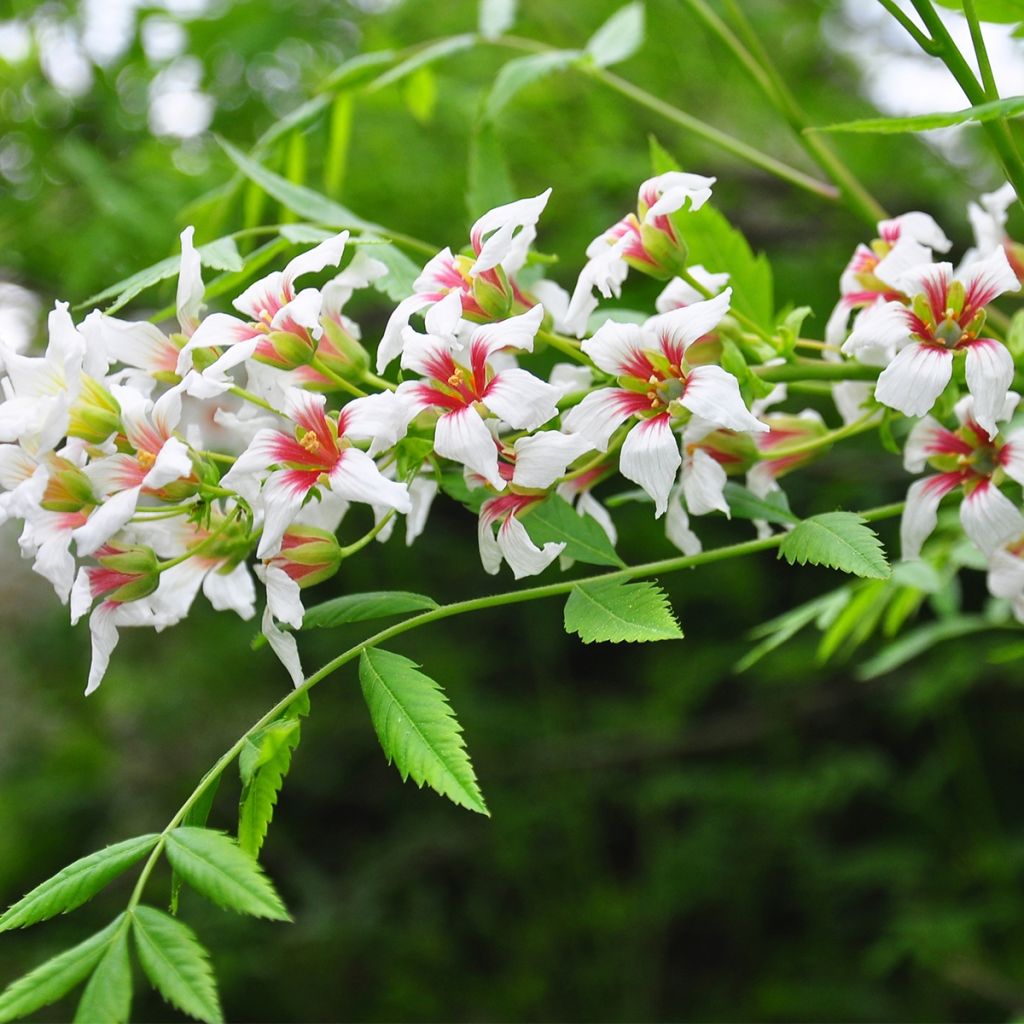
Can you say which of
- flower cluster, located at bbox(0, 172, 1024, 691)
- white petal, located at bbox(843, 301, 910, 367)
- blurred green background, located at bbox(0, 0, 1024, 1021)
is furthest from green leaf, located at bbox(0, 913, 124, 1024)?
blurred green background, located at bbox(0, 0, 1024, 1021)

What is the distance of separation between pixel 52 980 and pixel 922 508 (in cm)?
51

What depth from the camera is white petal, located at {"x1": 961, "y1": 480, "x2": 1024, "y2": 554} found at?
611 millimetres

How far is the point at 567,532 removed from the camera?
0.63 metres

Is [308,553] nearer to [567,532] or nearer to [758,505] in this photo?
[567,532]

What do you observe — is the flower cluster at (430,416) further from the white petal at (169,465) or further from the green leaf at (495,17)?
the green leaf at (495,17)

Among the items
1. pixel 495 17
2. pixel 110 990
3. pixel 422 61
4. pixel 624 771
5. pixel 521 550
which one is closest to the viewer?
pixel 110 990

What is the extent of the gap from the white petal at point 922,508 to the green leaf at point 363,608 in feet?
0.92

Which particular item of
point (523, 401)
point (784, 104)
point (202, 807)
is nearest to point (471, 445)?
point (523, 401)

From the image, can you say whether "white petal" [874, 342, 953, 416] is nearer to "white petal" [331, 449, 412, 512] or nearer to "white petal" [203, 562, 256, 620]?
"white petal" [331, 449, 412, 512]

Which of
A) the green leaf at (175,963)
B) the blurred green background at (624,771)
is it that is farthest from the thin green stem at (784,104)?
the blurred green background at (624,771)

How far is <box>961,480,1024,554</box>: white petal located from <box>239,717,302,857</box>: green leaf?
0.37 m

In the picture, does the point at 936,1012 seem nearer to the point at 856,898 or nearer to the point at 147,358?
the point at 856,898

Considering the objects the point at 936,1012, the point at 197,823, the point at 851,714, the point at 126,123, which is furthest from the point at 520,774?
the point at 197,823

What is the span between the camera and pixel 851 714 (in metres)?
2.61
